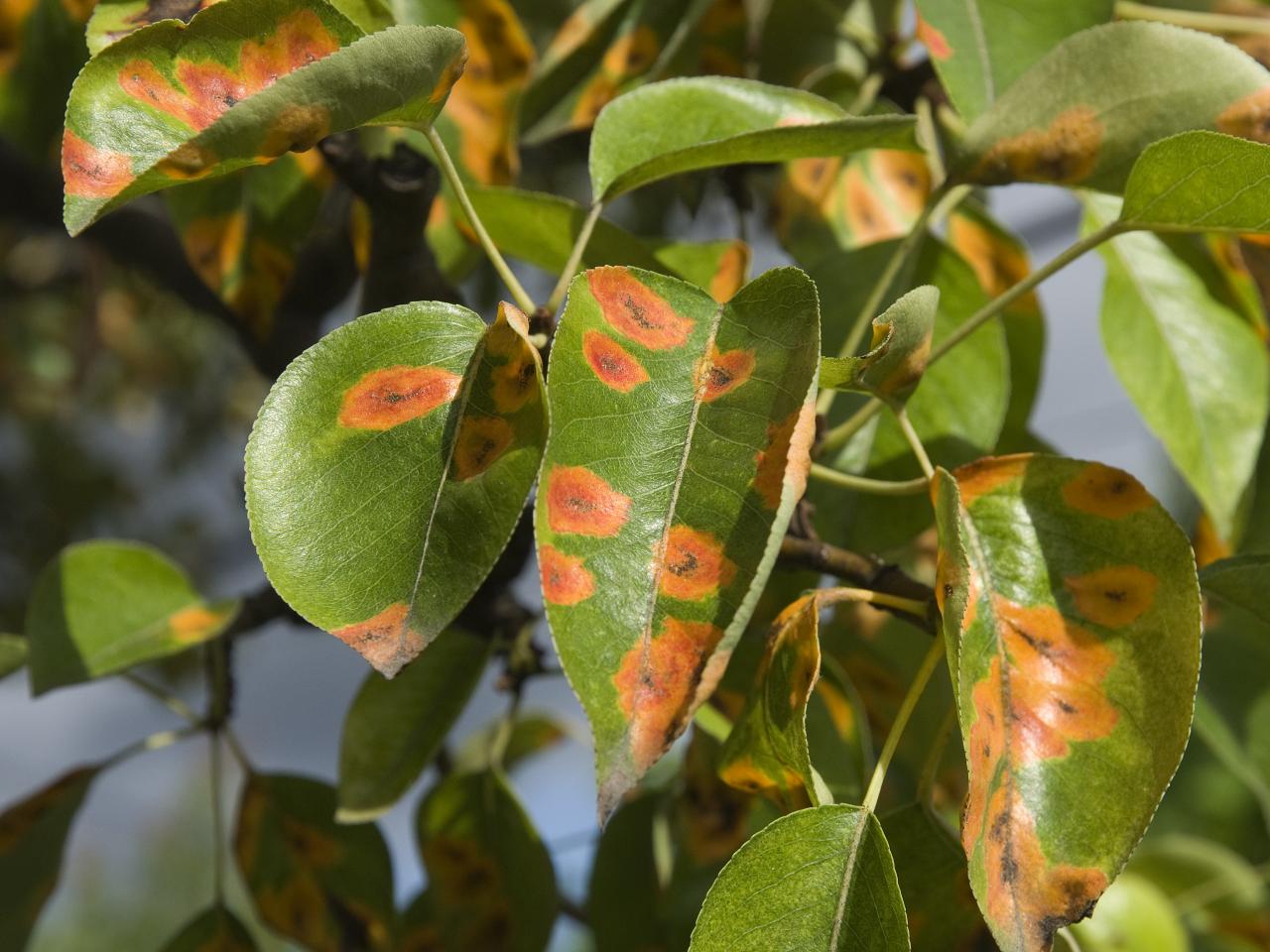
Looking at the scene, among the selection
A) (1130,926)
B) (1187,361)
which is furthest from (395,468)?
(1130,926)

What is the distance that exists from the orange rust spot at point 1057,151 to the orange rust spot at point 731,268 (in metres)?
0.11

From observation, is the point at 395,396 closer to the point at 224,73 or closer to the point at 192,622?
the point at 224,73

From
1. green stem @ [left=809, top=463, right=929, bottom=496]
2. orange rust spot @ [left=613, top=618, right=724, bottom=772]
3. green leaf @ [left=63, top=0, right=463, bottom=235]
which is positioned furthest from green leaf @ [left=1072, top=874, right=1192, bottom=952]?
green leaf @ [left=63, top=0, right=463, bottom=235]

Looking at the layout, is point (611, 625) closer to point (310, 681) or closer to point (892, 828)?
point (892, 828)

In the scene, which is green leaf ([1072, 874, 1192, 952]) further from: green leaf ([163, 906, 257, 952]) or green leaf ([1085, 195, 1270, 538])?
green leaf ([163, 906, 257, 952])

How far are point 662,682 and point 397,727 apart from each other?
1.04 ft

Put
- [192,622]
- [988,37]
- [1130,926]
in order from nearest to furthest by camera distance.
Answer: [988,37] < [192,622] < [1130,926]

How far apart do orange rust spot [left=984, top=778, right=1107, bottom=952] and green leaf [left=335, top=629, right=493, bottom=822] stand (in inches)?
12.6

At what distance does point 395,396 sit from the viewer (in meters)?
0.38

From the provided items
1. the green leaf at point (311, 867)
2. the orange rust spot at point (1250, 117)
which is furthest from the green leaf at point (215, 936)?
the orange rust spot at point (1250, 117)

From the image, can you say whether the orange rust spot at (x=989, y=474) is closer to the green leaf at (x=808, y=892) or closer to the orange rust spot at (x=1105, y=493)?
the orange rust spot at (x=1105, y=493)

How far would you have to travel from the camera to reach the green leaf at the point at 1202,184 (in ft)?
1.27

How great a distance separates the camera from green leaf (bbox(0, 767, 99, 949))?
670mm

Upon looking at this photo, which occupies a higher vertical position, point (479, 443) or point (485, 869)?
point (479, 443)
